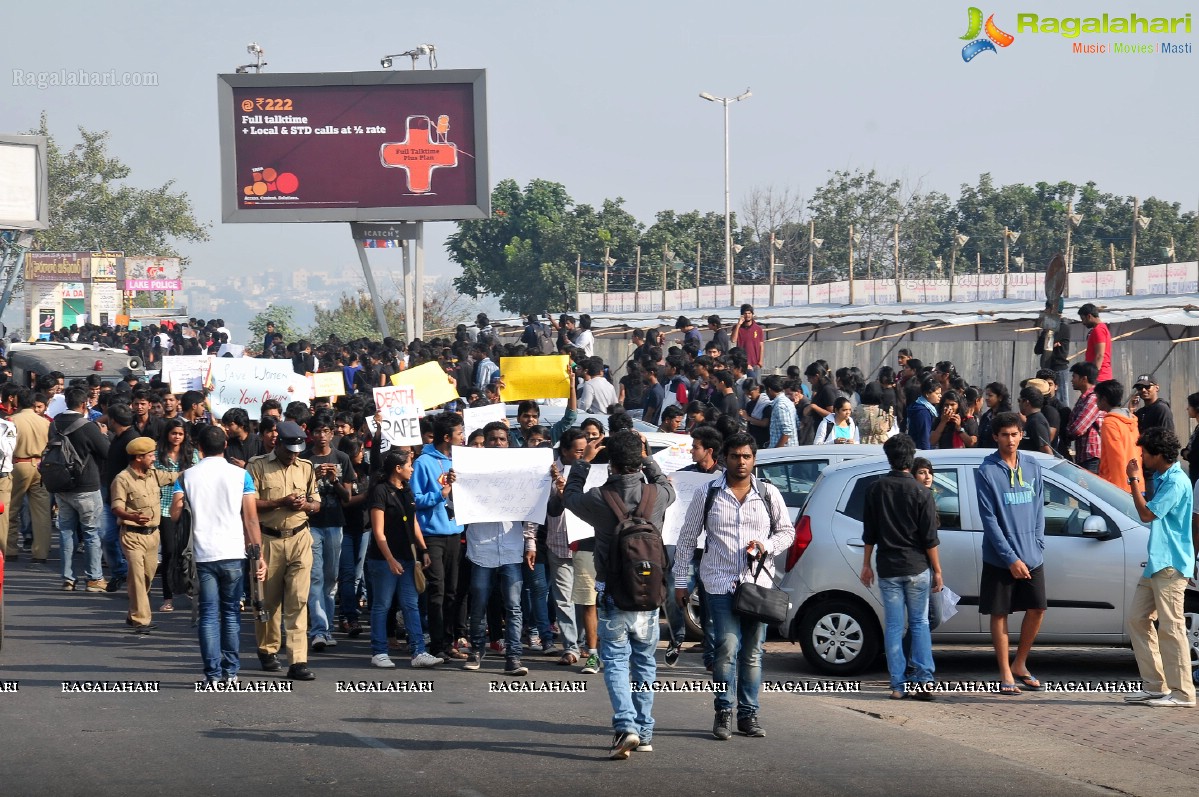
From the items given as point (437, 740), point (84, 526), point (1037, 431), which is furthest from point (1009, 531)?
Answer: point (84, 526)

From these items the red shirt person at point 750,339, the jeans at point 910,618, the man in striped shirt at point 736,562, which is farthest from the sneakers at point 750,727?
the red shirt person at point 750,339

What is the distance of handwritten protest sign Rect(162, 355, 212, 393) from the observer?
1614 cm

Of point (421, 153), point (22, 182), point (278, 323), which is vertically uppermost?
point (22, 182)

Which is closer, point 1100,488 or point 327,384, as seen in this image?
point 1100,488

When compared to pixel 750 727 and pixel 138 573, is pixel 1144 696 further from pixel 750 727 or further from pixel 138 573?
pixel 138 573

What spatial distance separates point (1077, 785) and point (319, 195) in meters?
24.9

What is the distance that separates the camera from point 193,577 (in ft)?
35.6

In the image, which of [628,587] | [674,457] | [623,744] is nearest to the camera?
[623,744]

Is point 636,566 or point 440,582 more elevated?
point 636,566

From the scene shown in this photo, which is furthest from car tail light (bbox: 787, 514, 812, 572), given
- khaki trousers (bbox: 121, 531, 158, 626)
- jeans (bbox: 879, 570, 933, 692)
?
khaki trousers (bbox: 121, 531, 158, 626)

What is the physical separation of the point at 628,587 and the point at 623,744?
81 cm

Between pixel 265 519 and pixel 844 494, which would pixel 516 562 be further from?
pixel 844 494

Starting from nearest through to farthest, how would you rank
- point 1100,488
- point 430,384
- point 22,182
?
point 1100,488 → point 430,384 → point 22,182

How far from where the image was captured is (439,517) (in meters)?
10.2
